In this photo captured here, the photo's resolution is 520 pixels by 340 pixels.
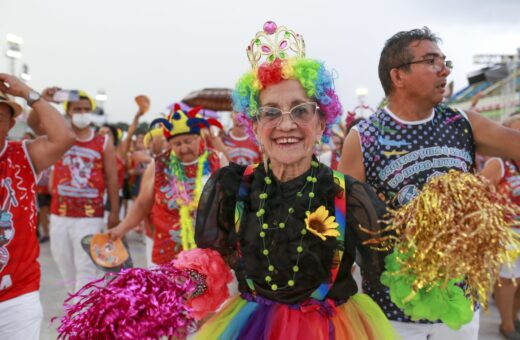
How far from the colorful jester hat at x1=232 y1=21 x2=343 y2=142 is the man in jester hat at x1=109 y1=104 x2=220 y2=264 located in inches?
71.4

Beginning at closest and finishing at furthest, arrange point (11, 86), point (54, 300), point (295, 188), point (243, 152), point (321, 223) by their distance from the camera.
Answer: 1. point (321, 223)
2. point (295, 188)
3. point (11, 86)
4. point (54, 300)
5. point (243, 152)

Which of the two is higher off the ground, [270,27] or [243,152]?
[270,27]

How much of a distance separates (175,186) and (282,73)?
2123mm

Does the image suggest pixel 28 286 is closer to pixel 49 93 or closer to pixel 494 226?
pixel 49 93

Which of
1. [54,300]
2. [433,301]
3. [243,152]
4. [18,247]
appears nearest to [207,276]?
[433,301]

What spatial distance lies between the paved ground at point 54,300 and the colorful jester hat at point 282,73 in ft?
8.57

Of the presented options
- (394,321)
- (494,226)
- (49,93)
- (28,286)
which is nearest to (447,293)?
(494,226)

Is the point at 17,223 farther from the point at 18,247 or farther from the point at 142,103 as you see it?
the point at 142,103

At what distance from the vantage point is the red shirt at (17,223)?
2.69m

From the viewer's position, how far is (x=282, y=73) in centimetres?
194

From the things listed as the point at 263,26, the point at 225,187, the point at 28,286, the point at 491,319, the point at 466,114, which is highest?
the point at 263,26

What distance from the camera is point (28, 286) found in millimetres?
2770

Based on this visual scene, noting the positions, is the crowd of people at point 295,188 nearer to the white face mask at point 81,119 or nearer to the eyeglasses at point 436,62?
the eyeglasses at point 436,62

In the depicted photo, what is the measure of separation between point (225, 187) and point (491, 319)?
4.46 metres
